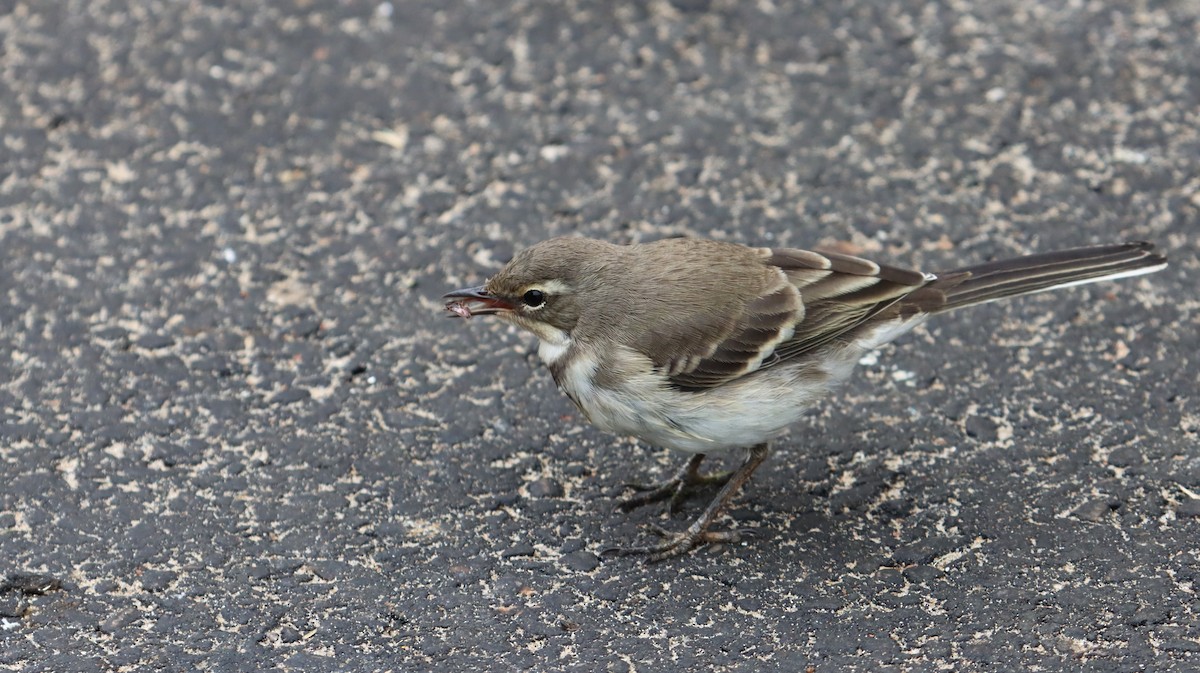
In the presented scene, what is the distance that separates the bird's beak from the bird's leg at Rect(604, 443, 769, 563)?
102cm

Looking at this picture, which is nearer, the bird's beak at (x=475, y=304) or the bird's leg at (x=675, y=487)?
the bird's beak at (x=475, y=304)

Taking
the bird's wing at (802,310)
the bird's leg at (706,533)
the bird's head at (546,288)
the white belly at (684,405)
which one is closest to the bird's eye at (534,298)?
the bird's head at (546,288)

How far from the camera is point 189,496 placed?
4.98m

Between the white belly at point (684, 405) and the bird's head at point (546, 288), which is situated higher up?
the bird's head at point (546, 288)

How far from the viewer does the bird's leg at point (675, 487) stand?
5.08 meters

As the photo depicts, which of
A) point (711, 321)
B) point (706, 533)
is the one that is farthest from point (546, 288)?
point (706, 533)

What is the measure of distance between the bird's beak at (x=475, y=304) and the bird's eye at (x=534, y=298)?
0.07m

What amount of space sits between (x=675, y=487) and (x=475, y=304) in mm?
1112

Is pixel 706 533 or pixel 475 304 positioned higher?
pixel 475 304

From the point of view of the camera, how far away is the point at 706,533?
4883 millimetres

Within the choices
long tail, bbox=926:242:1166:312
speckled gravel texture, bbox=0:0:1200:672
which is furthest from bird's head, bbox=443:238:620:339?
long tail, bbox=926:242:1166:312

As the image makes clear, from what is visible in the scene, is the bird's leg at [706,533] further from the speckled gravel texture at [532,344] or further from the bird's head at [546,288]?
the bird's head at [546,288]

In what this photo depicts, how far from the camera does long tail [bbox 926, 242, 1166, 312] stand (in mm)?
A: 5094

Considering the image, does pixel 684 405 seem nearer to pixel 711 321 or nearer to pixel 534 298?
pixel 711 321
